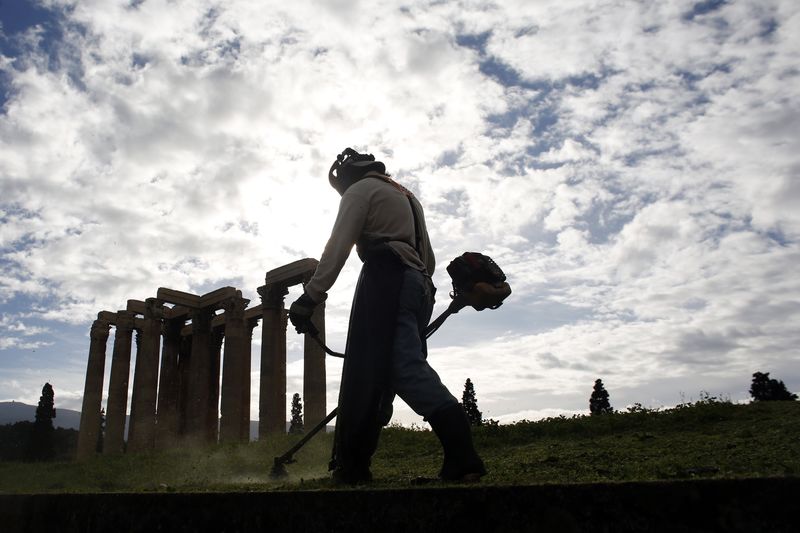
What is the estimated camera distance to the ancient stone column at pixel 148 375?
31250mm

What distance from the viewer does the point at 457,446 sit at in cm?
405

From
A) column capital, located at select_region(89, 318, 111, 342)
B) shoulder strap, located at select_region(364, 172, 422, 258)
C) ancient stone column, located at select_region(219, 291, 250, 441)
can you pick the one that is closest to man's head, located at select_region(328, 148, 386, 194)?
shoulder strap, located at select_region(364, 172, 422, 258)

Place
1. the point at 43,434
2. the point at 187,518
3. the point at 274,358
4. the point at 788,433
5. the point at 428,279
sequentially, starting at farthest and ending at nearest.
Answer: the point at 43,434 → the point at 274,358 → the point at 788,433 → the point at 428,279 → the point at 187,518

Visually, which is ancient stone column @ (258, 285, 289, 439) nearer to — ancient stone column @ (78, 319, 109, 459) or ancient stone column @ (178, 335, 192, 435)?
ancient stone column @ (178, 335, 192, 435)

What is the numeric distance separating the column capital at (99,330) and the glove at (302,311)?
3548 centimetres

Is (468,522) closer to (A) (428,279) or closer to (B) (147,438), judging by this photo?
(A) (428,279)

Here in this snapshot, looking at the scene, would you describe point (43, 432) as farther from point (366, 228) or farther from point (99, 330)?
point (366, 228)

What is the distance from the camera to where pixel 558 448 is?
11.5 m

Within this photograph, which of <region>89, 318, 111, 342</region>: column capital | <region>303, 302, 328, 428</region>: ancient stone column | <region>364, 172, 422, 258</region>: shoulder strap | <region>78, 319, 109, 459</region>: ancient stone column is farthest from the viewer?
<region>89, 318, 111, 342</region>: column capital

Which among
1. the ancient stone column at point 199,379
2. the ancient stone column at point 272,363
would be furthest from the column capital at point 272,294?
the ancient stone column at point 199,379

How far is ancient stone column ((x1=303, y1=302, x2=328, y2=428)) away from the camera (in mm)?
25438

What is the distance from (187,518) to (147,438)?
99.5 feet

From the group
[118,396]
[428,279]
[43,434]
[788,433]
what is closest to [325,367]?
[118,396]

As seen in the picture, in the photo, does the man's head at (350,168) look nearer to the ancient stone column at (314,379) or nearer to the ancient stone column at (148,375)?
the ancient stone column at (314,379)
